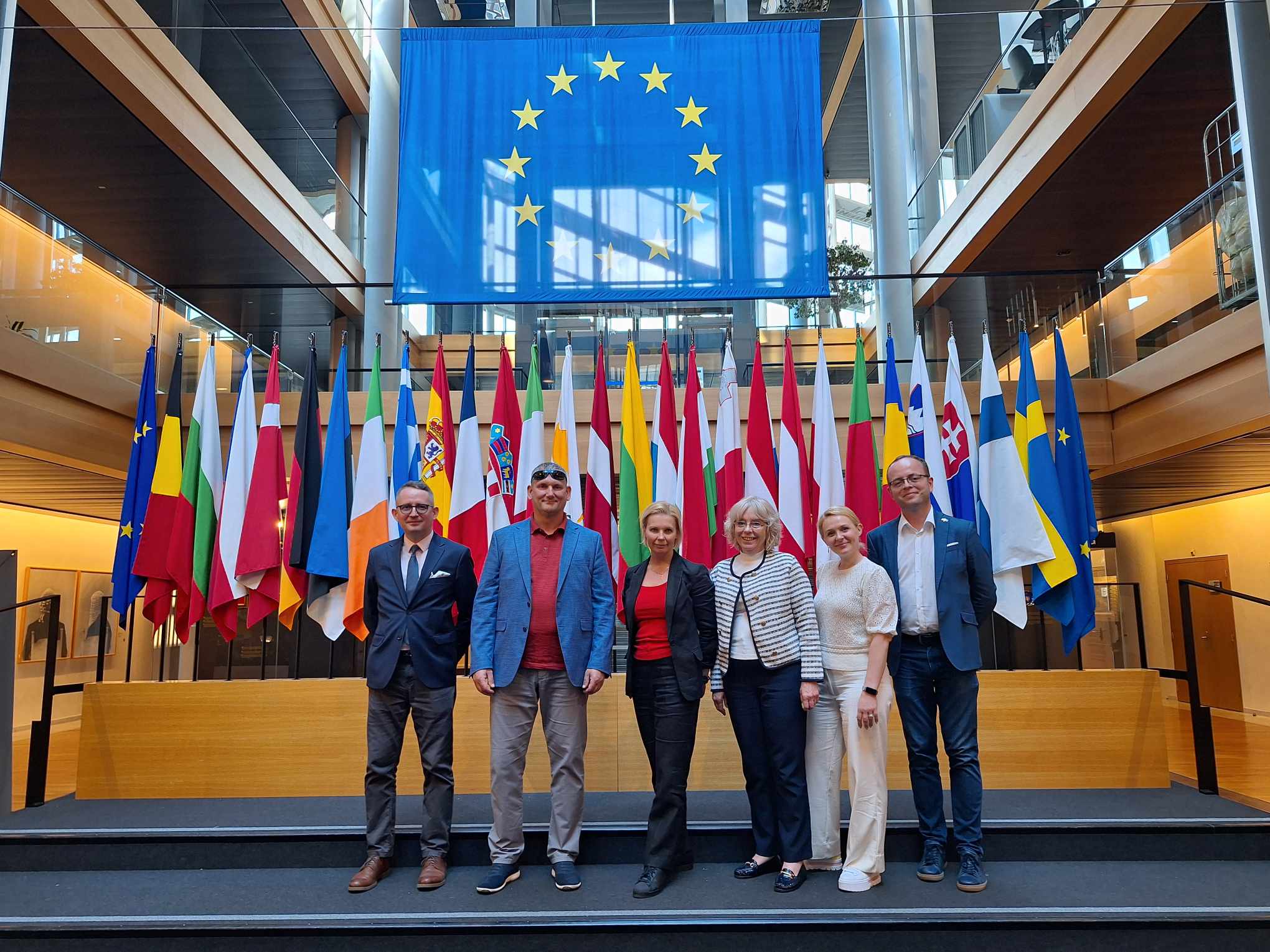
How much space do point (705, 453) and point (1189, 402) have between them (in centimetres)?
348

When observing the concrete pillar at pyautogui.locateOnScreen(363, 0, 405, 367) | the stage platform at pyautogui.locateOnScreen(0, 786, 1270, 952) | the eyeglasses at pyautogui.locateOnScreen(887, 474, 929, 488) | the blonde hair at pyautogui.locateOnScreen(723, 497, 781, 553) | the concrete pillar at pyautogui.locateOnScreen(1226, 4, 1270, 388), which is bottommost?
the stage platform at pyautogui.locateOnScreen(0, 786, 1270, 952)

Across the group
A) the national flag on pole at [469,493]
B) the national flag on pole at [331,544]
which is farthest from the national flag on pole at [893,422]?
the national flag on pole at [331,544]

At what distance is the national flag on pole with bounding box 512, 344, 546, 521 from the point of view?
5422 millimetres

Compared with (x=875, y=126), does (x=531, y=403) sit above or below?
below

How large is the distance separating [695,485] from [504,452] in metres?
1.19

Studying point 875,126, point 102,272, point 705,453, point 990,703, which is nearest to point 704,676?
point 990,703

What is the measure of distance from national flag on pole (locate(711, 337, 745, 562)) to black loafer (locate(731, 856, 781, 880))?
2342 mm

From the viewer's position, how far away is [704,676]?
347cm

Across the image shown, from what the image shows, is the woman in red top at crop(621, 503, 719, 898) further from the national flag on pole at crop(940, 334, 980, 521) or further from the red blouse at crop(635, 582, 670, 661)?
the national flag on pole at crop(940, 334, 980, 521)

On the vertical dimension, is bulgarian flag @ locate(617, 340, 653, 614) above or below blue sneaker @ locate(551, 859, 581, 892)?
above

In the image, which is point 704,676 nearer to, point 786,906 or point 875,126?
point 786,906

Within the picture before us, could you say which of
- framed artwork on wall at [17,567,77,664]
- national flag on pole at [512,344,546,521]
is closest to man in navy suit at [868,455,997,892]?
national flag on pole at [512,344,546,521]

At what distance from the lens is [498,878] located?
3.38m

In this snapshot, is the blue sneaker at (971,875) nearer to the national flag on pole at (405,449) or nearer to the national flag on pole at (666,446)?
the national flag on pole at (666,446)
